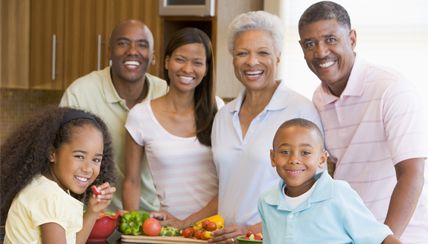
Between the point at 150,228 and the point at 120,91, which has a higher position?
the point at 120,91

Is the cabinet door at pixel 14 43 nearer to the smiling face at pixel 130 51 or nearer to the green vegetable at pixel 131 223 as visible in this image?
the smiling face at pixel 130 51

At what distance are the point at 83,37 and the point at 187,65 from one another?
5.81 feet

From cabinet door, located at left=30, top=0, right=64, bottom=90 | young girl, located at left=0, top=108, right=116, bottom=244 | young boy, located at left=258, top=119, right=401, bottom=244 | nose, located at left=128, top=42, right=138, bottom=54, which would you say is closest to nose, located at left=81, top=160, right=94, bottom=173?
young girl, located at left=0, top=108, right=116, bottom=244

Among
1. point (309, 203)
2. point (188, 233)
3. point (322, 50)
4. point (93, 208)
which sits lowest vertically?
point (188, 233)

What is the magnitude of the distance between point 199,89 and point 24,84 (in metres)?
2.03

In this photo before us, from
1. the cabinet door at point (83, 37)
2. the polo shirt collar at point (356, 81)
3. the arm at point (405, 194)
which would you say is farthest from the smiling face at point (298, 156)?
the cabinet door at point (83, 37)

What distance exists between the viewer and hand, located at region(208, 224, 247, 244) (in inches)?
98.5

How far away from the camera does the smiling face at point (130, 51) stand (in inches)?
128

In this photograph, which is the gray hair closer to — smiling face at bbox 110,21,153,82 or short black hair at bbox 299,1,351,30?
short black hair at bbox 299,1,351,30

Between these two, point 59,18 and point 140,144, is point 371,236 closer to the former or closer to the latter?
point 140,144

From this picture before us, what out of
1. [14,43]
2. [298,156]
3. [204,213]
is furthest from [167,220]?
[14,43]

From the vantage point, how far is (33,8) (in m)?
4.77

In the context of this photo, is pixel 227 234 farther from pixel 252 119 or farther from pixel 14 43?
pixel 14 43

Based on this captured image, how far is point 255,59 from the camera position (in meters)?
2.77
